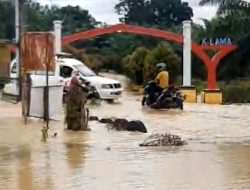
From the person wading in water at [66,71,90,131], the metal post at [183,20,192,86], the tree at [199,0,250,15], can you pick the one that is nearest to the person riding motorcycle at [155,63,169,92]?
the person wading in water at [66,71,90,131]

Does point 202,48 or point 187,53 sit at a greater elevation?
point 202,48

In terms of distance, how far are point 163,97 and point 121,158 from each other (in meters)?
10.7

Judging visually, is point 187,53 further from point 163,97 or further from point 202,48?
point 163,97

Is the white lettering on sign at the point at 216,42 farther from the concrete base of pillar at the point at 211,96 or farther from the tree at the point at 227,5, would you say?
the tree at the point at 227,5

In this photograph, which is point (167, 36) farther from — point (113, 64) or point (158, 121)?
point (113, 64)

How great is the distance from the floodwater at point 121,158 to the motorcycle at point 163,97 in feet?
11.7

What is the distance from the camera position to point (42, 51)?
650 inches

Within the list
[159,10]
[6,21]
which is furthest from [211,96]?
[159,10]

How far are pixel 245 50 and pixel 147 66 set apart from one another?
23.7 ft

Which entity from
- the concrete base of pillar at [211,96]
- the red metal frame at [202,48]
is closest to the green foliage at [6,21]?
the red metal frame at [202,48]

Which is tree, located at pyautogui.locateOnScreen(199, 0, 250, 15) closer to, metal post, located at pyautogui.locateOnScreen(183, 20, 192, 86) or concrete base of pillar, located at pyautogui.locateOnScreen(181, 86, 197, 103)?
metal post, located at pyautogui.locateOnScreen(183, 20, 192, 86)

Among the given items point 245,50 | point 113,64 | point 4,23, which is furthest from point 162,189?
point 113,64

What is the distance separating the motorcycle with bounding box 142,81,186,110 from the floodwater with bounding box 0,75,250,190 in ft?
11.7

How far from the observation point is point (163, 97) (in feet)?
71.4
